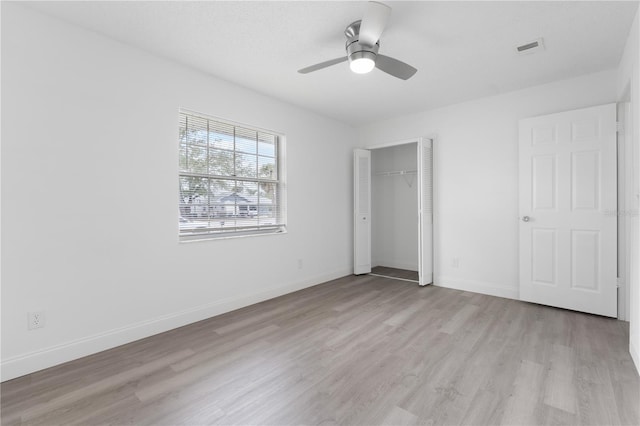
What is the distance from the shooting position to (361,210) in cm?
513

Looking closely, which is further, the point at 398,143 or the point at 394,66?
the point at 398,143

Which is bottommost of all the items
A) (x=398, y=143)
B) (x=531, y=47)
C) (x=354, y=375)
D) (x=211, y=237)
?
(x=354, y=375)

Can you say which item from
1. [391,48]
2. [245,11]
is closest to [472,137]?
[391,48]

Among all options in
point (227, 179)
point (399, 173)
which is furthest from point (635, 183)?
point (227, 179)

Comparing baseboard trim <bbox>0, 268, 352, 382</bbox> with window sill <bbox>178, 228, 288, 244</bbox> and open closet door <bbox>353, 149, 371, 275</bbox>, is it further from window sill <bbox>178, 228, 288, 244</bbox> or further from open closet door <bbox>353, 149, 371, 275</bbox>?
open closet door <bbox>353, 149, 371, 275</bbox>

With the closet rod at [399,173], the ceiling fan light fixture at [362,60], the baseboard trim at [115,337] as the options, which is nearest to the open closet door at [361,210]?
the closet rod at [399,173]

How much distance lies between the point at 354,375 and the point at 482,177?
3151 millimetres

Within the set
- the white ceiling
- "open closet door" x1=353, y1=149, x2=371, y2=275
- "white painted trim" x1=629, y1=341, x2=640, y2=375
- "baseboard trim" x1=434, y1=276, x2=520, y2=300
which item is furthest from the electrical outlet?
"baseboard trim" x1=434, y1=276, x2=520, y2=300

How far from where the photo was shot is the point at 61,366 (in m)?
2.28

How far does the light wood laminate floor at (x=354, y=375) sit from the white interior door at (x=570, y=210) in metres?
0.32

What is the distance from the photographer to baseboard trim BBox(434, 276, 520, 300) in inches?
151

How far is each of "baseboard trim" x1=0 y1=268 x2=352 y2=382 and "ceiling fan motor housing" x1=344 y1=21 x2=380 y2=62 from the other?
2.75 meters

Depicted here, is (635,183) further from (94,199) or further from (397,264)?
(94,199)

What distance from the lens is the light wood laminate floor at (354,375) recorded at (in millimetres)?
1733
